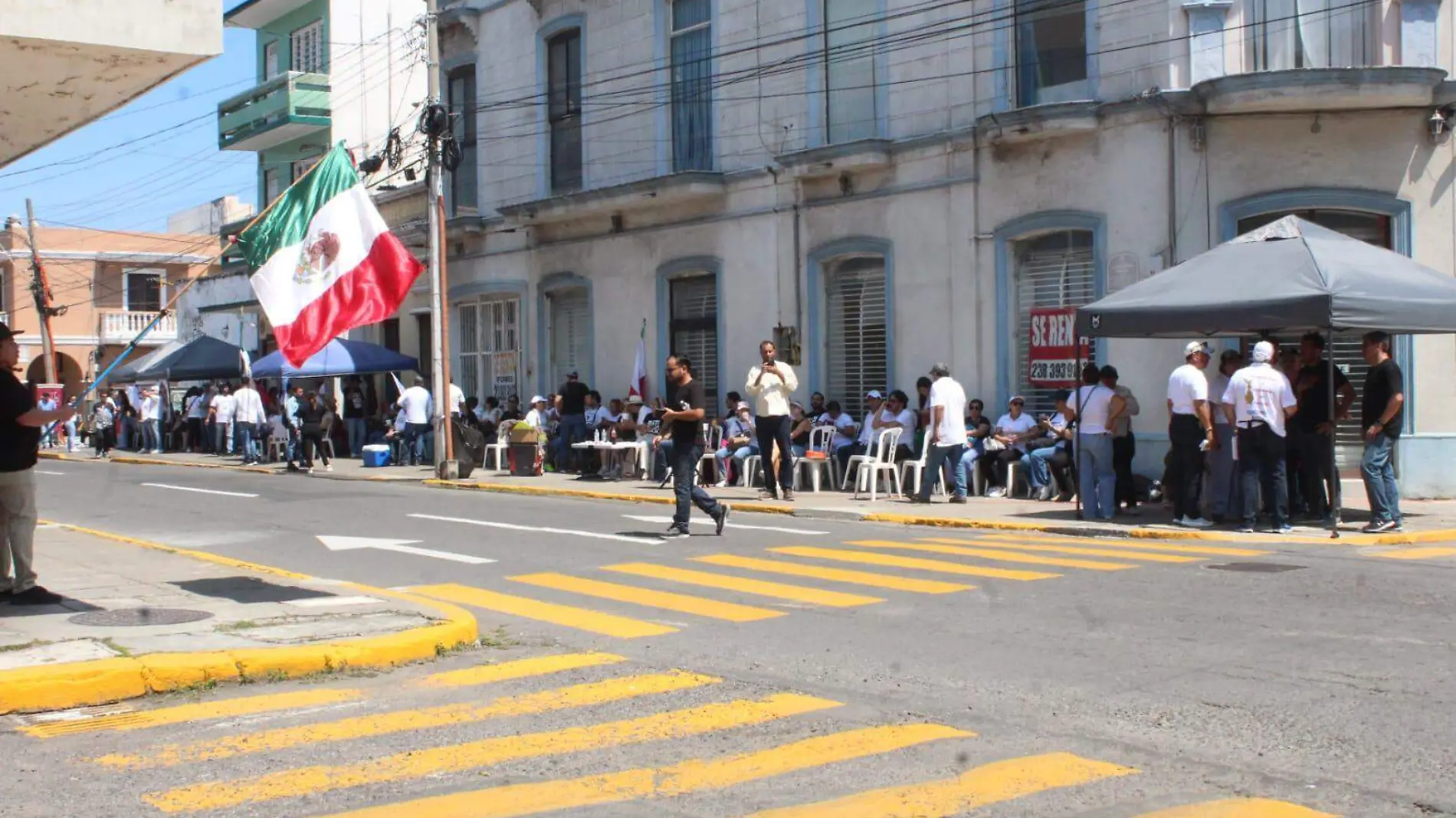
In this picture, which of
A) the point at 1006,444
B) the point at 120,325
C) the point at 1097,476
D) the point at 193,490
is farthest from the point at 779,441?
the point at 120,325

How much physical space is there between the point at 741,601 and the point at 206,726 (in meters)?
4.33

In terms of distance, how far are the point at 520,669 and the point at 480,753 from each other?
195 centimetres

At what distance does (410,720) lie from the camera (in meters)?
7.03

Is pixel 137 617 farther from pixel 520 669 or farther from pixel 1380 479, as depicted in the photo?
pixel 1380 479

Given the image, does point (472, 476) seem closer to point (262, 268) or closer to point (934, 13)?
point (934, 13)

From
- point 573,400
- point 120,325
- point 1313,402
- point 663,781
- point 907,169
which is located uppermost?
point 120,325

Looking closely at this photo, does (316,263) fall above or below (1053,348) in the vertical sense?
above

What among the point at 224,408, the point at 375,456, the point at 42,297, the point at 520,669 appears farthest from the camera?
the point at 42,297

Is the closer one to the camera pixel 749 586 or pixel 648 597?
pixel 648 597

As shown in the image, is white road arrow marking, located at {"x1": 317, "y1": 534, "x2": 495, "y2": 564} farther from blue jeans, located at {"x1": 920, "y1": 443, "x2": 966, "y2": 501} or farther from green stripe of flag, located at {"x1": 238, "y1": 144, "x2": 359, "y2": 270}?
blue jeans, located at {"x1": 920, "y1": 443, "x2": 966, "y2": 501}

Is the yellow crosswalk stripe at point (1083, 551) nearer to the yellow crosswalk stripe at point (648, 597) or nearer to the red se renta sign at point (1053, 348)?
the yellow crosswalk stripe at point (648, 597)

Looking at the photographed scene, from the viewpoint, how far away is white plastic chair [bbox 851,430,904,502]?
18.9 meters

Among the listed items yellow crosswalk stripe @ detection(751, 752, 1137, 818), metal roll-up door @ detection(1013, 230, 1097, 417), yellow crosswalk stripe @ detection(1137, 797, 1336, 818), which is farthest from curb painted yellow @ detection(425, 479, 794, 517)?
yellow crosswalk stripe @ detection(1137, 797, 1336, 818)

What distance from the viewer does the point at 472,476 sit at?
24812 millimetres
